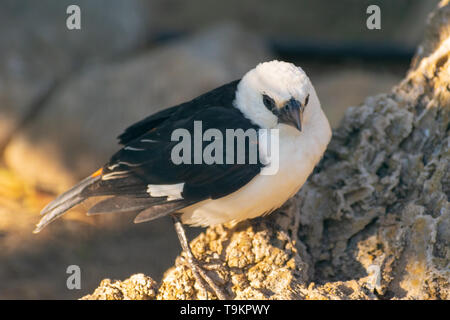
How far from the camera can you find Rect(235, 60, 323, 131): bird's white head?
3422 millimetres

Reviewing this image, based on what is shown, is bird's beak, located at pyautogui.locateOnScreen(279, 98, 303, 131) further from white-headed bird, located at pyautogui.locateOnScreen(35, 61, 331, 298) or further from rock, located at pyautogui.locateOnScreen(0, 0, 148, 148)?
rock, located at pyautogui.locateOnScreen(0, 0, 148, 148)

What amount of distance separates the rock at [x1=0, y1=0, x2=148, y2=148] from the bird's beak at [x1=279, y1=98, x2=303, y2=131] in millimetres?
4263

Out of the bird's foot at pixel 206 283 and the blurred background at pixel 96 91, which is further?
the blurred background at pixel 96 91

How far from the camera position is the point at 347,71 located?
8.23m

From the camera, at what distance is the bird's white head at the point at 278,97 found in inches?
135

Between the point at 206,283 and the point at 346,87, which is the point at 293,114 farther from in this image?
the point at 346,87

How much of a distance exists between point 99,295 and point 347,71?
5.53m

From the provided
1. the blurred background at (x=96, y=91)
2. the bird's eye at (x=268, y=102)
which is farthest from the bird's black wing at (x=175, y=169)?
the blurred background at (x=96, y=91)

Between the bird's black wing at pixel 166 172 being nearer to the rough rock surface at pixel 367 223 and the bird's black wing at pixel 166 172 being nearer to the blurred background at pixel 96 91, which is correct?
the rough rock surface at pixel 367 223

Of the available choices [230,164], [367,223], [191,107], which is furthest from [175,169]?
[367,223]

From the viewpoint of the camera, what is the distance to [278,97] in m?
3.46

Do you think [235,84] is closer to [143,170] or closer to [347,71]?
[143,170]

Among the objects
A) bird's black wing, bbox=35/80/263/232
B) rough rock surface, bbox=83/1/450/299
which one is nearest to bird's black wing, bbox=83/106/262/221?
bird's black wing, bbox=35/80/263/232
